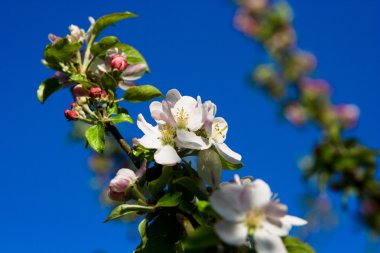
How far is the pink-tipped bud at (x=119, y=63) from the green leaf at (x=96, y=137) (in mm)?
162

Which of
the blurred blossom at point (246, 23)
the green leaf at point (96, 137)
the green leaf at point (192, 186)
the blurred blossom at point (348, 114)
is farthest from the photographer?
the blurred blossom at point (246, 23)

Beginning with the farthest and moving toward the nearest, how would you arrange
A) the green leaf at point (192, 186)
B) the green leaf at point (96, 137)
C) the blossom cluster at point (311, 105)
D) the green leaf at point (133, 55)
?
the blossom cluster at point (311, 105)
the green leaf at point (133, 55)
the green leaf at point (96, 137)
the green leaf at point (192, 186)

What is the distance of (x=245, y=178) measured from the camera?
0.79 meters

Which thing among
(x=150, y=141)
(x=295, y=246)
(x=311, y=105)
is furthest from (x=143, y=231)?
(x=311, y=105)

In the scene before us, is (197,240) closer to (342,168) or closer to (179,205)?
(179,205)

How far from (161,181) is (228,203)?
21cm

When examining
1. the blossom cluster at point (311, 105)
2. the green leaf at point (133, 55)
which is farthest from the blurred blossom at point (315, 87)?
the green leaf at point (133, 55)

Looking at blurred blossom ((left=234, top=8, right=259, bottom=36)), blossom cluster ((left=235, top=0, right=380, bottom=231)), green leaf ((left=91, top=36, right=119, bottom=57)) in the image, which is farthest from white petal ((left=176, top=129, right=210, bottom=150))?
blurred blossom ((left=234, top=8, right=259, bottom=36))

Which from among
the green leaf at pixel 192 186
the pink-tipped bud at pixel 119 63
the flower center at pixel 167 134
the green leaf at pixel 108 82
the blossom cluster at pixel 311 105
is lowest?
the green leaf at pixel 192 186

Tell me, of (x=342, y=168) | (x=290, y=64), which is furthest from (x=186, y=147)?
(x=290, y=64)

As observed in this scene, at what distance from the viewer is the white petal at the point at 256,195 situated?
2.14 ft

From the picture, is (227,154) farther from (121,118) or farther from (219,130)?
(121,118)

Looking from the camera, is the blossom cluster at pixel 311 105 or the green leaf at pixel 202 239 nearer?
the green leaf at pixel 202 239

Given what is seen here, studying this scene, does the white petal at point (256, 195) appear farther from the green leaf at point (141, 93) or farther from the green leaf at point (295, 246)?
the green leaf at point (141, 93)
